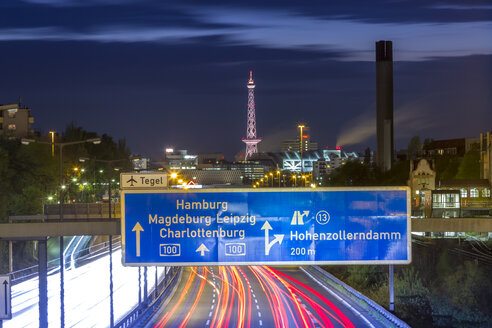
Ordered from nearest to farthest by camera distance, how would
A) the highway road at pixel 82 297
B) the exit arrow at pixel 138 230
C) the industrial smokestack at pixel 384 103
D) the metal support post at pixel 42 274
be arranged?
the exit arrow at pixel 138 230 → the metal support post at pixel 42 274 → the highway road at pixel 82 297 → the industrial smokestack at pixel 384 103

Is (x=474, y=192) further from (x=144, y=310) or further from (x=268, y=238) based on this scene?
(x=268, y=238)

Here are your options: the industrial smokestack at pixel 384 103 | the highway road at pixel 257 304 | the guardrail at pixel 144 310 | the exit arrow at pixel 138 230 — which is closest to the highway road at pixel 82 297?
the guardrail at pixel 144 310

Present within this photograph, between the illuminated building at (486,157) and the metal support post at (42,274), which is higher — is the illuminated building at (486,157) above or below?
above

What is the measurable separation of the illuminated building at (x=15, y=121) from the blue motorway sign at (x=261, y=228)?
13118 centimetres

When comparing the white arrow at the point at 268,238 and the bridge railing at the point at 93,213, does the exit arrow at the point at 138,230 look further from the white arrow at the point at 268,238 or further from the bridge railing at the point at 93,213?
the bridge railing at the point at 93,213

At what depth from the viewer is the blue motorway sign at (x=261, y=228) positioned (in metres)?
18.8

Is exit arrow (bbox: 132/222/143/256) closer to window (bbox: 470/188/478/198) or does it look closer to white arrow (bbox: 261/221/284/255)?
white arrow (bbox: 261/221/284/255)

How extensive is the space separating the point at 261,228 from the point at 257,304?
31946 mm

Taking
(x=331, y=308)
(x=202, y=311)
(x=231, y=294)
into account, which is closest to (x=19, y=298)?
(x=202, y=311)

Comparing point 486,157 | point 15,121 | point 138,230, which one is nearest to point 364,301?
point 138,230

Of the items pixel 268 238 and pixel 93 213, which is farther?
pixel 93 213

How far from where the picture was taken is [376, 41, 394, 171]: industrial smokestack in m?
159

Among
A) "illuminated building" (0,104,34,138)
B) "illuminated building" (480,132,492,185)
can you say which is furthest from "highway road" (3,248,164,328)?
"illuminated building" (0,104,34,138)

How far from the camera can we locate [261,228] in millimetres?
18953
